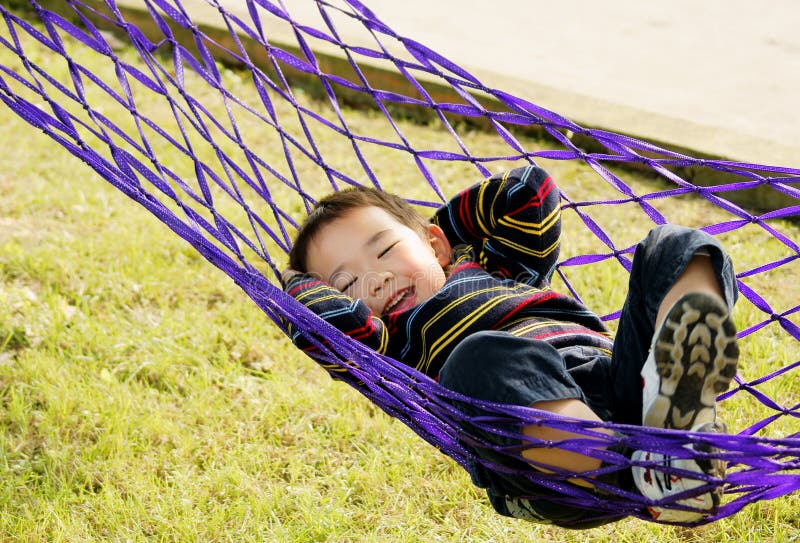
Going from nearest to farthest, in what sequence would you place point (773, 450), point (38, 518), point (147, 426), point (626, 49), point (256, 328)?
point (773, 450)
point (38, 518)
point (147, 426)
point (256, 328)
point (626, 49)

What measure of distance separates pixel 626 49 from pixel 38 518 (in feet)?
10.8

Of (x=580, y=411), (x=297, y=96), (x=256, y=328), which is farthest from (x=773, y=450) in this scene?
(x=297, y=96)

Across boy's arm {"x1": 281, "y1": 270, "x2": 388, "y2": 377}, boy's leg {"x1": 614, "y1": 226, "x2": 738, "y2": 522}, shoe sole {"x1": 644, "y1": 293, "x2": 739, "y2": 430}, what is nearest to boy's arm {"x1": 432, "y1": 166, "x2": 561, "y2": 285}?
boy's arm {"x1": 281, "y1": 270, "x2": 388, "y2": 377}

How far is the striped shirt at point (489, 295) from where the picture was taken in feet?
5.32

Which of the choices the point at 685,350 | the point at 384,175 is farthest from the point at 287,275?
the point at 384,175

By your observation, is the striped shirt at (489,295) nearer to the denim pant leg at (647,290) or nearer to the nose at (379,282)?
the nose at (379,282)

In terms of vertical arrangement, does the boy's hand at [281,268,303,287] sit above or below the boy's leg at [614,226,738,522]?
below

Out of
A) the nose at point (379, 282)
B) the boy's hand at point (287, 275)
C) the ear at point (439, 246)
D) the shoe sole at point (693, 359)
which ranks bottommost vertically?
the boy's hand at point (287, 275)

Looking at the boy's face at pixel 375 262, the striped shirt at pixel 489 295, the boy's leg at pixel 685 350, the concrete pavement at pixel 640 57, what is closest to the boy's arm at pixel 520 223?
the striped shirt at pixel 489 295

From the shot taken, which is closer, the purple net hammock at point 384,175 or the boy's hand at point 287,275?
the purple net hammock at point 384,175

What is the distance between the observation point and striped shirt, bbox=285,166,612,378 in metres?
1.62

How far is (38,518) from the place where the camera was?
1771mm

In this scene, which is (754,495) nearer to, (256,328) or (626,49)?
(256,328)

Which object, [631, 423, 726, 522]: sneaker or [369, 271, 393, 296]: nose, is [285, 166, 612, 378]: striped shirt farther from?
[631, 423, 726, 522]: sneaker
